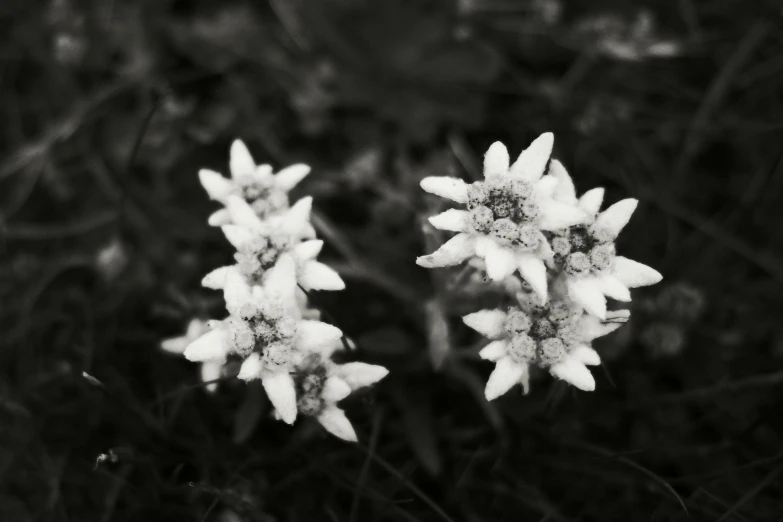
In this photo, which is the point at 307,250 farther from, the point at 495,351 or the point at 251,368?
the point at 495,351

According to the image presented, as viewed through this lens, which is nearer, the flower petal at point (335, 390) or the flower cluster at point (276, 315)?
the flower cluster at point (276, 315)

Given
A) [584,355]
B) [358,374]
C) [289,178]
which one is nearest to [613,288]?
[584,355]

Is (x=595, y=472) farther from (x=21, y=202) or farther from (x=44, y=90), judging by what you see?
(x=44, y=90)

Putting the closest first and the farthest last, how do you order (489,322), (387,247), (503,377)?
(503,377), (489,322), (387,247)

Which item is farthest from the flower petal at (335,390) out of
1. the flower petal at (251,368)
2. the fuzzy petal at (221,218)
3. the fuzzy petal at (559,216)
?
the fuzzy petal at (559,216)

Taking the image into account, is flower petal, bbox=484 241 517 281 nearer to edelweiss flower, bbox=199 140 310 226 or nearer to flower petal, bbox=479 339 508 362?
flower petal, bbox=479 339 508 362

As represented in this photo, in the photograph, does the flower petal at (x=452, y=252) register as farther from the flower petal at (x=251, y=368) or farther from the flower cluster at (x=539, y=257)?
the flower petal at (x=251, y=368)

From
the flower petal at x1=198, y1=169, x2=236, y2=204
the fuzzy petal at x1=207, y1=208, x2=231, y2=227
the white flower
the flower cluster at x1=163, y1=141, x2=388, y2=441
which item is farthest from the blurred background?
the fuzzy petal at x1=207, y1=208, x2=231, y2=227
